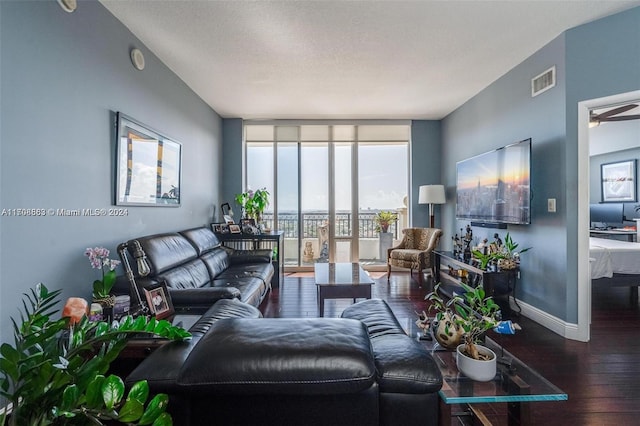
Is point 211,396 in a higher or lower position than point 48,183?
lower

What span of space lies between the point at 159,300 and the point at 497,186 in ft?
11.7

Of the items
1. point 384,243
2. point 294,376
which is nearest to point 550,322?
point 384,243

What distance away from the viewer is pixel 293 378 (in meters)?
0.81

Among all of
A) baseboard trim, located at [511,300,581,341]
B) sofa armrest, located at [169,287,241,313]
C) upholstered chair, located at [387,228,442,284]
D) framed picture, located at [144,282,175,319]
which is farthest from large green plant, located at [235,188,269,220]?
baseboard trim, located at [511,300,581,341]

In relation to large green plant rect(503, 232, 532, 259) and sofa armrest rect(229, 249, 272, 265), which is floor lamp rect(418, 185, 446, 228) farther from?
sofa armrest rect(229, 249, 272, 265)

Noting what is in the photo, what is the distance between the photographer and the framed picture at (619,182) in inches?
221

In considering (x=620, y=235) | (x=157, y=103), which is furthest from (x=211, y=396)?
(x=620, y=235)

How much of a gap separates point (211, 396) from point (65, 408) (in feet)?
1.16

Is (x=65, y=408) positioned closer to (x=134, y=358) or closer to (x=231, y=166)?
(x=134, y=358)

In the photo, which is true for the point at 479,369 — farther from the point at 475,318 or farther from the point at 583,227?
the point at 583,227

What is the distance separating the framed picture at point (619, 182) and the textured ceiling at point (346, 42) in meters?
4.14

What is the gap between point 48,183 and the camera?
181cm

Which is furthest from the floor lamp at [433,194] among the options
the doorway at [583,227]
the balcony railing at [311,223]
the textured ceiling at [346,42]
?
the doorway at [583,227]

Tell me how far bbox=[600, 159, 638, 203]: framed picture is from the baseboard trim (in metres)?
4.66
